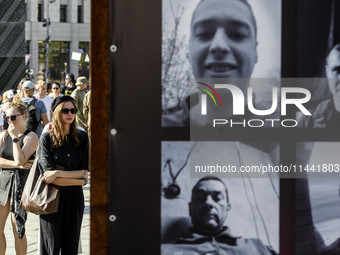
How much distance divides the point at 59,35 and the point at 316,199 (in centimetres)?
8566

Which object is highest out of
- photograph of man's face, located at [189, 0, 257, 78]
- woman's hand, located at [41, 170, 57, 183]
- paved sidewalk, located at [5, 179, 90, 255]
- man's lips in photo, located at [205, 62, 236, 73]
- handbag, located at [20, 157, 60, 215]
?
photograph of man's face, located at [189, 0, 257, 78]

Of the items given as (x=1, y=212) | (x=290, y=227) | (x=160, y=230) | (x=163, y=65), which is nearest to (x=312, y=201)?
(x=290, y=227)

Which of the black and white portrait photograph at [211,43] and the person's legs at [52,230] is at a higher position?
the black and white portrait photograph at [211,43]

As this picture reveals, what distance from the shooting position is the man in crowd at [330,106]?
111 inches

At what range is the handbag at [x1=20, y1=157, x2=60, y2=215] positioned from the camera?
584 centimetres

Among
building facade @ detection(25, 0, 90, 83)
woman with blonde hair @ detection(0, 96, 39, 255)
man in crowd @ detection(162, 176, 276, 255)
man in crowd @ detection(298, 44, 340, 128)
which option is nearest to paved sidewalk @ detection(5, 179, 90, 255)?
woman with blonde hair @ detection(0, 96, 39, 255)

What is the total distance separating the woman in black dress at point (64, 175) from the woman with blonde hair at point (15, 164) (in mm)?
1004

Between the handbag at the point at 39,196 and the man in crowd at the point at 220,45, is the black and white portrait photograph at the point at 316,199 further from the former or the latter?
the handbag at the point at 39,196

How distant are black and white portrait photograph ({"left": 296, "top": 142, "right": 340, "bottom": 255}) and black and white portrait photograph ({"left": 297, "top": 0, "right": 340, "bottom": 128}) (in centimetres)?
12

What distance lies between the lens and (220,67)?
2.87 m

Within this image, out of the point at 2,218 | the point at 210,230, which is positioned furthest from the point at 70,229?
the point at 210,230

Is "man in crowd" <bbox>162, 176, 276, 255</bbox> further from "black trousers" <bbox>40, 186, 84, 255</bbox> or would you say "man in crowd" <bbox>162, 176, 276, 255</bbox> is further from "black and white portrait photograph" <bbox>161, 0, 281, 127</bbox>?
"black trousers" <bbox>40, 186, 84, 255</bbox>

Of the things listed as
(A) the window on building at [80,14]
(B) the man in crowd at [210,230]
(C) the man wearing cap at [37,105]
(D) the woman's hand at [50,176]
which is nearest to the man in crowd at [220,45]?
(B) the man in crowd at [210,230]

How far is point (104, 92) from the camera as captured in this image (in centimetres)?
284
